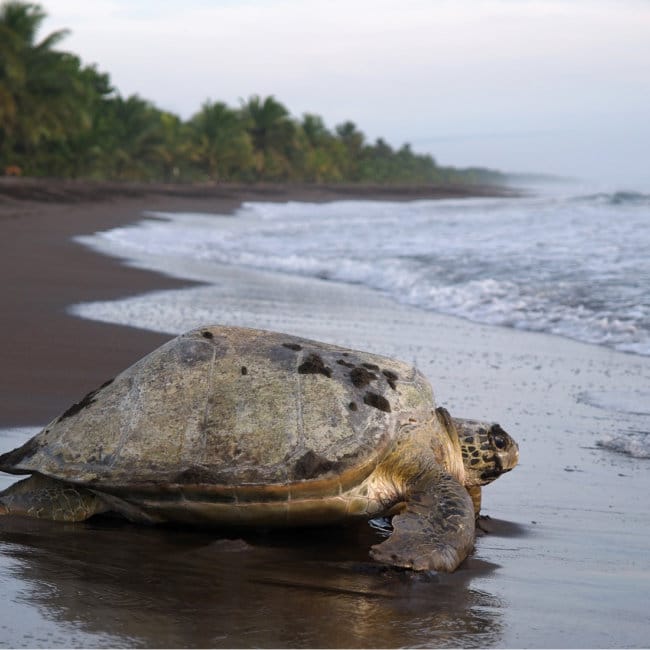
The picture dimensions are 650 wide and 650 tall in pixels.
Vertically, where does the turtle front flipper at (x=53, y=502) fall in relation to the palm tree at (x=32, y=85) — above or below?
below

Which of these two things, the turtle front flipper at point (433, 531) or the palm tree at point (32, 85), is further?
the palm tree at point (32, 85)

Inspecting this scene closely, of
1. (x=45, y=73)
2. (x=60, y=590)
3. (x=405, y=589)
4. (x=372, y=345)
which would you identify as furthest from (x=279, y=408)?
(x=45, y=73)

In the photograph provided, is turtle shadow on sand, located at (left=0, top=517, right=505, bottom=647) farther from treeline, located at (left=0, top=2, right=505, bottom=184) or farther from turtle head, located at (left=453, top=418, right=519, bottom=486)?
treeline, located at (left=0, top=2, right=505, bottom=184)

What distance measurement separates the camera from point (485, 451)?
402 cm

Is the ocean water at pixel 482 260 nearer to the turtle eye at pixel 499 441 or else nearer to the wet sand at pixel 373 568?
the wet sand at pixel 373 568

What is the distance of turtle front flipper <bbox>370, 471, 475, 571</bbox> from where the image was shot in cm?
321

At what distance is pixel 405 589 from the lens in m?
3.10

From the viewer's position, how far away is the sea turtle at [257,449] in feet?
11.3

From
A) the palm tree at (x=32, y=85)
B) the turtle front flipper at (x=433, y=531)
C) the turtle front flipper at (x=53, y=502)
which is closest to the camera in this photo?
the turtle front flipper at (x=433, y=531)

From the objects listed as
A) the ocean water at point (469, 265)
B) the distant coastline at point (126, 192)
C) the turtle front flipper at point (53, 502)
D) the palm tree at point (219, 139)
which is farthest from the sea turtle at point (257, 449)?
the palm tree at point (219, 139)

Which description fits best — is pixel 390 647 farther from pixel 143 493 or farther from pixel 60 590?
pixel 143 493

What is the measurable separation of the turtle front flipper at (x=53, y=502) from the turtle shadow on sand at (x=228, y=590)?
47 mm

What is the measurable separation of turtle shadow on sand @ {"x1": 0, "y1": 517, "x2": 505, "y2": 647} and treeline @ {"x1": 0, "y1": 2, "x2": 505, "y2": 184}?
36.9 metres

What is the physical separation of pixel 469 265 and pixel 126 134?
150ft
